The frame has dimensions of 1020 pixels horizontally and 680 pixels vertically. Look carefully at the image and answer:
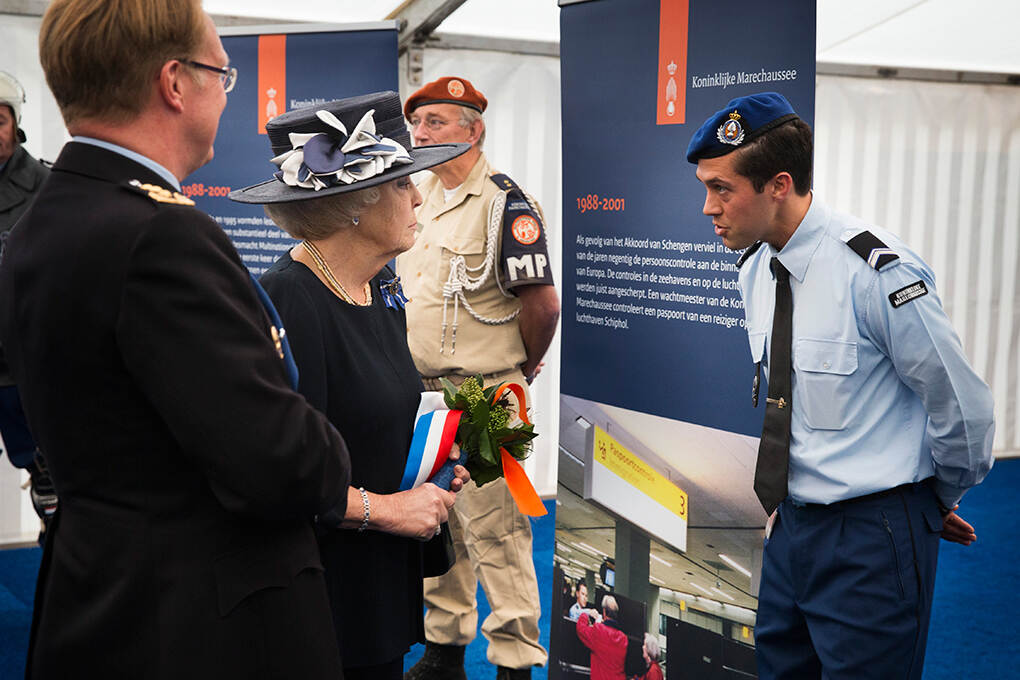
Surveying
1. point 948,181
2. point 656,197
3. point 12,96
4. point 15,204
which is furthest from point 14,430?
point 948,181

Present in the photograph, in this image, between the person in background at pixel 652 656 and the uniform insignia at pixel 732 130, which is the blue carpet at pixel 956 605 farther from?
the uniform insignia at pixel 732 130

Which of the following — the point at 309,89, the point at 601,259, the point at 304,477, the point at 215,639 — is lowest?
the point at 215,639

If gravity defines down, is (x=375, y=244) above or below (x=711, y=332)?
above

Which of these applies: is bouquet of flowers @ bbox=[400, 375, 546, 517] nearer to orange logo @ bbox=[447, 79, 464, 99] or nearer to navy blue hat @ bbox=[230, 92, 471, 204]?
navy blue hat @ bbox=[230, 92, 471, 204]

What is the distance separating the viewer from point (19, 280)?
1107mm

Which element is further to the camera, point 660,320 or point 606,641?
point 606,641

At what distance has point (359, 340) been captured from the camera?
1.74 meters

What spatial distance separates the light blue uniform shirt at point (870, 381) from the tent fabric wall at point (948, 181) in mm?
4224

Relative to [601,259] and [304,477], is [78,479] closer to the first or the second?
[304,477]

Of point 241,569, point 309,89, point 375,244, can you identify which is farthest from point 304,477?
point 309,89

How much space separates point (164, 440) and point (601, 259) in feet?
6.22

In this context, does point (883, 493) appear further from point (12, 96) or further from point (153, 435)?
point (12, 96)

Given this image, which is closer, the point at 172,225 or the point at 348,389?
the point at 172,225

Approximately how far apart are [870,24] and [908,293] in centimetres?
431
